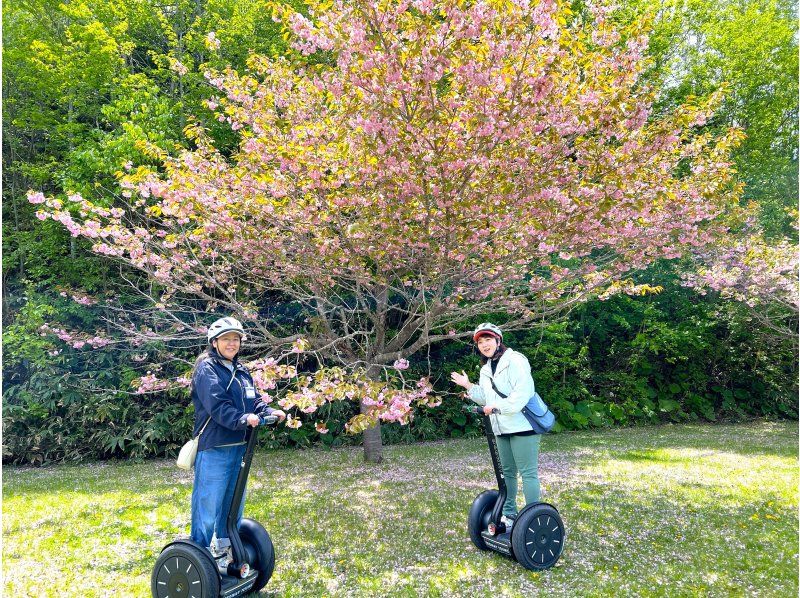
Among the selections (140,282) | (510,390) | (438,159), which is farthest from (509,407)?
(140,282)

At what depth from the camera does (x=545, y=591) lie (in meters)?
3.46

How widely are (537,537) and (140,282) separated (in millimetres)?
8844

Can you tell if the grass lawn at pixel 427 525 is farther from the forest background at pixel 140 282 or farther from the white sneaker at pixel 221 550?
the forest background at pixel 140 282

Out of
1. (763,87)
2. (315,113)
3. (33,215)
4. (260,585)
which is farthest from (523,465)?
(763,87)

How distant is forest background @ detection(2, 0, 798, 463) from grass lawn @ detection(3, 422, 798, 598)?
4.27 feet

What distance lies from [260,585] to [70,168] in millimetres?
8315

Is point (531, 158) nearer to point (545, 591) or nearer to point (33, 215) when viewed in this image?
point (545, 591)

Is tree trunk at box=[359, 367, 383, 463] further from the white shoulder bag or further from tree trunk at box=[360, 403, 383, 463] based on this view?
the white shoulder bag

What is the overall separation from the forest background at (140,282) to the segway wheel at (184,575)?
4.50 metres

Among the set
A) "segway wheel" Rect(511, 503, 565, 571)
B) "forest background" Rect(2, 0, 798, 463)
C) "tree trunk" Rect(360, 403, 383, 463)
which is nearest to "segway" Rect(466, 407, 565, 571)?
"segway wheel" Rect(511, 503, 565, 571)

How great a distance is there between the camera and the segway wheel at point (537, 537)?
12.1ft

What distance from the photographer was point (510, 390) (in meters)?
3.84

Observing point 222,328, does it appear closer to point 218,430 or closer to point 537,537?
point 218,430

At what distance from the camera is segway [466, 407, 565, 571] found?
3.71 m
